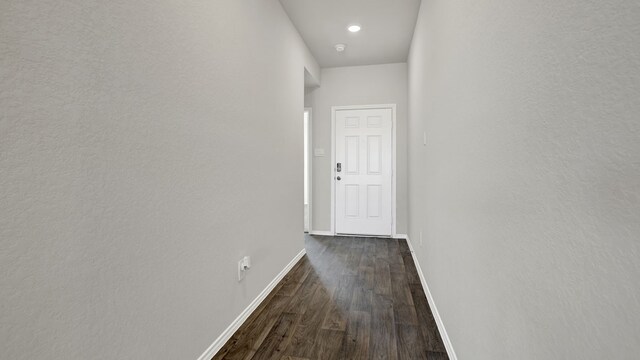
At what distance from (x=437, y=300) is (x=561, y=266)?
149 cm

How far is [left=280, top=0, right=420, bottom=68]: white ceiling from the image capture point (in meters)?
2.81

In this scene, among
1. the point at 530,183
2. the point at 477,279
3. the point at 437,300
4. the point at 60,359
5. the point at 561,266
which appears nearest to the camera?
the point at 561,266

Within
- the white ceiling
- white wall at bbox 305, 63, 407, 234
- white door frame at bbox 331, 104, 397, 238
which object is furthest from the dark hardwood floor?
the white ceiling

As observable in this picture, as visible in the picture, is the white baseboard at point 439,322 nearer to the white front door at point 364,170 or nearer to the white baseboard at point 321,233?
the white front door at point 364,170

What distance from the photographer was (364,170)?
4.50m

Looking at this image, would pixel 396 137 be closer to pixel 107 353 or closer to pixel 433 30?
pixel 433 30

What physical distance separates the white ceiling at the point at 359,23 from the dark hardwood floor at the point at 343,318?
8.39 feet

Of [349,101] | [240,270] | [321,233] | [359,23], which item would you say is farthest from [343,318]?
[349,101]

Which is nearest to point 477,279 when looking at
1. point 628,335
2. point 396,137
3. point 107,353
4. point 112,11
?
point 628,335

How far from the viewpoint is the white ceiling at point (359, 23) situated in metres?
2.81

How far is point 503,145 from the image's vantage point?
2.95ft

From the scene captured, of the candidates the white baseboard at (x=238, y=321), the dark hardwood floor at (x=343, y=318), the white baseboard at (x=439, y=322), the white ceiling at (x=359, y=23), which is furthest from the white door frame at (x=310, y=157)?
the white baseboard at (x=439, y=322)

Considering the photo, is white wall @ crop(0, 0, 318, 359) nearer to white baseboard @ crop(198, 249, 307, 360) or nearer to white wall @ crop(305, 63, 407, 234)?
white baseboard @ crop(198, 249, 307, 360)

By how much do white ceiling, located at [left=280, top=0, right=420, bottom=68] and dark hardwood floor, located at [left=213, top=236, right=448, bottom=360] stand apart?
2557 millimetres
